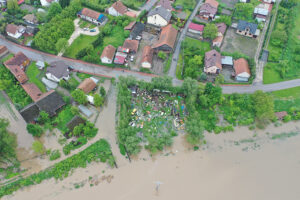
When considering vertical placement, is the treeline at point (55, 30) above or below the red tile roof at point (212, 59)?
below

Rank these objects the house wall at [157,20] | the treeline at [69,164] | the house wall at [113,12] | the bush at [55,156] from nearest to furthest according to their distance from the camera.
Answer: the treeline at [69,164] → the bush at [55,156] → the house wall at [157,20] → the house wall at [113,12]

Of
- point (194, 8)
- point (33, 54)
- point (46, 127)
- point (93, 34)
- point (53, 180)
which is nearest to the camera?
point (53, 180)

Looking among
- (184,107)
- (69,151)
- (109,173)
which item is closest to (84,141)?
(69,151)

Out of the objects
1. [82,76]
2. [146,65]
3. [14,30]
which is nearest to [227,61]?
[146,65]

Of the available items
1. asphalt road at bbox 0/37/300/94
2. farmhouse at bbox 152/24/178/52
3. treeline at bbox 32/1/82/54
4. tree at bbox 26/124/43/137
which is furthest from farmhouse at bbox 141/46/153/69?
tree at bbox 26/124/43/137

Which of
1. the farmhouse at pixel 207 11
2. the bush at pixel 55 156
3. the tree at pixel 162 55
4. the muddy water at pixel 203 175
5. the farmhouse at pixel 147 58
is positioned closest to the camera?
the muddy water at pixel 203 175

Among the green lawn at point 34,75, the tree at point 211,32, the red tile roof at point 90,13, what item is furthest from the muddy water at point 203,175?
the red tile roof at point 90,13

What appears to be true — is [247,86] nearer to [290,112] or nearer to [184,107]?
[290,112]

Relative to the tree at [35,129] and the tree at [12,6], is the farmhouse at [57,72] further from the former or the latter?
the tree at [12,6]
